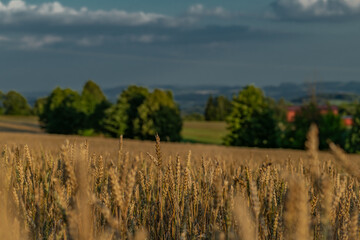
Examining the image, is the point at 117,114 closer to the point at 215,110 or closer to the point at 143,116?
the point at 143,116

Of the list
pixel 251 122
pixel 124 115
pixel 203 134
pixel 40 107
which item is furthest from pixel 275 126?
pixel 40 107

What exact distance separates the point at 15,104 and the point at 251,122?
93.1 meters

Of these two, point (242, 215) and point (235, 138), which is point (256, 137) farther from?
point (242, 215)

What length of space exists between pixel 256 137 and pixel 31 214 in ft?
80.0

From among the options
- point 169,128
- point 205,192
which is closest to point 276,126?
point 169,128

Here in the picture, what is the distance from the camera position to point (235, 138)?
1058 inches

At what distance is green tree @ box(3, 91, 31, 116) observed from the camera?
333 feet

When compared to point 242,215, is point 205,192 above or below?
below

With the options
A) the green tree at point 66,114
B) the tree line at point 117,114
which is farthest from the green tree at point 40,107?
the green tree at point 66,114

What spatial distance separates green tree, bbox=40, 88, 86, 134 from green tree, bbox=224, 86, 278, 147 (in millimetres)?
14556

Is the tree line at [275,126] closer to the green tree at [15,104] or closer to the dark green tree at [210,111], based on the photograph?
the dark green tree at [210,111]

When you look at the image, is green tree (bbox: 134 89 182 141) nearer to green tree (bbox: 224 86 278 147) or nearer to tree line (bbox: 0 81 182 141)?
tree line (bbox: 0 81 182 141)

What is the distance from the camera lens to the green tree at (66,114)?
3441 centimetres

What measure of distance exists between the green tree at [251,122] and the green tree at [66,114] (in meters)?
14.6
